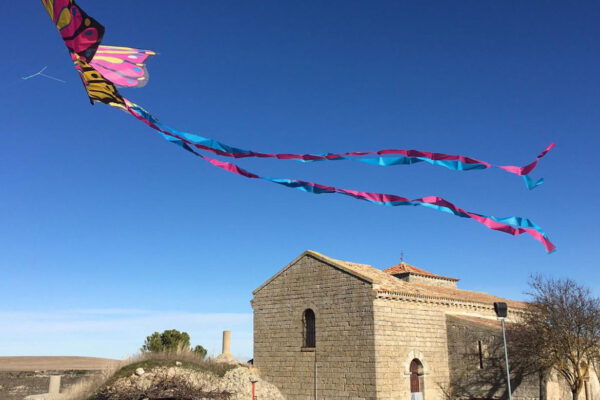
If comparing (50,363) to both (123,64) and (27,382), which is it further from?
(123,64)

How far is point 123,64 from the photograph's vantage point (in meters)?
6.45

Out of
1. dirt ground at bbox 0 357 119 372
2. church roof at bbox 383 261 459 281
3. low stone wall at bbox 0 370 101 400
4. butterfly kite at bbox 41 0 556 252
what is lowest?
low stone wall at bbox 0 370 101 400

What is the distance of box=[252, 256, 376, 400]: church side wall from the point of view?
19828 millimetres

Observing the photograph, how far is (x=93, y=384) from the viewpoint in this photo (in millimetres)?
19156

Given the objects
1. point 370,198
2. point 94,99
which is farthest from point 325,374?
point 94,99

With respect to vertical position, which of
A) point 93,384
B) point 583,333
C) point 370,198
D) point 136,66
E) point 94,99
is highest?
point 136,66

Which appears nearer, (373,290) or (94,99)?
(94,99)

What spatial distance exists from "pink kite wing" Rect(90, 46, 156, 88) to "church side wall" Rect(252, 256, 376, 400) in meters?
15.3

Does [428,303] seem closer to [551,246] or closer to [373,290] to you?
[373,290]

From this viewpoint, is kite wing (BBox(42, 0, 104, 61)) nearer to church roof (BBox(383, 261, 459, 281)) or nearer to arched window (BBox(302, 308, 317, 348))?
arched window (BBox(302, 308, 317, 348))

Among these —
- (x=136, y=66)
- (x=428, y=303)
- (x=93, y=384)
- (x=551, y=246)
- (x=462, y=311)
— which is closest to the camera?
(x=551, y=246)

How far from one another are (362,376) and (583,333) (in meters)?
9.22

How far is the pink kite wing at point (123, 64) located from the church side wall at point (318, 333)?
15.3 m

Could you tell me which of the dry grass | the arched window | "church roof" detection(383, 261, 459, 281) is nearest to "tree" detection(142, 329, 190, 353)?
the dry grass
